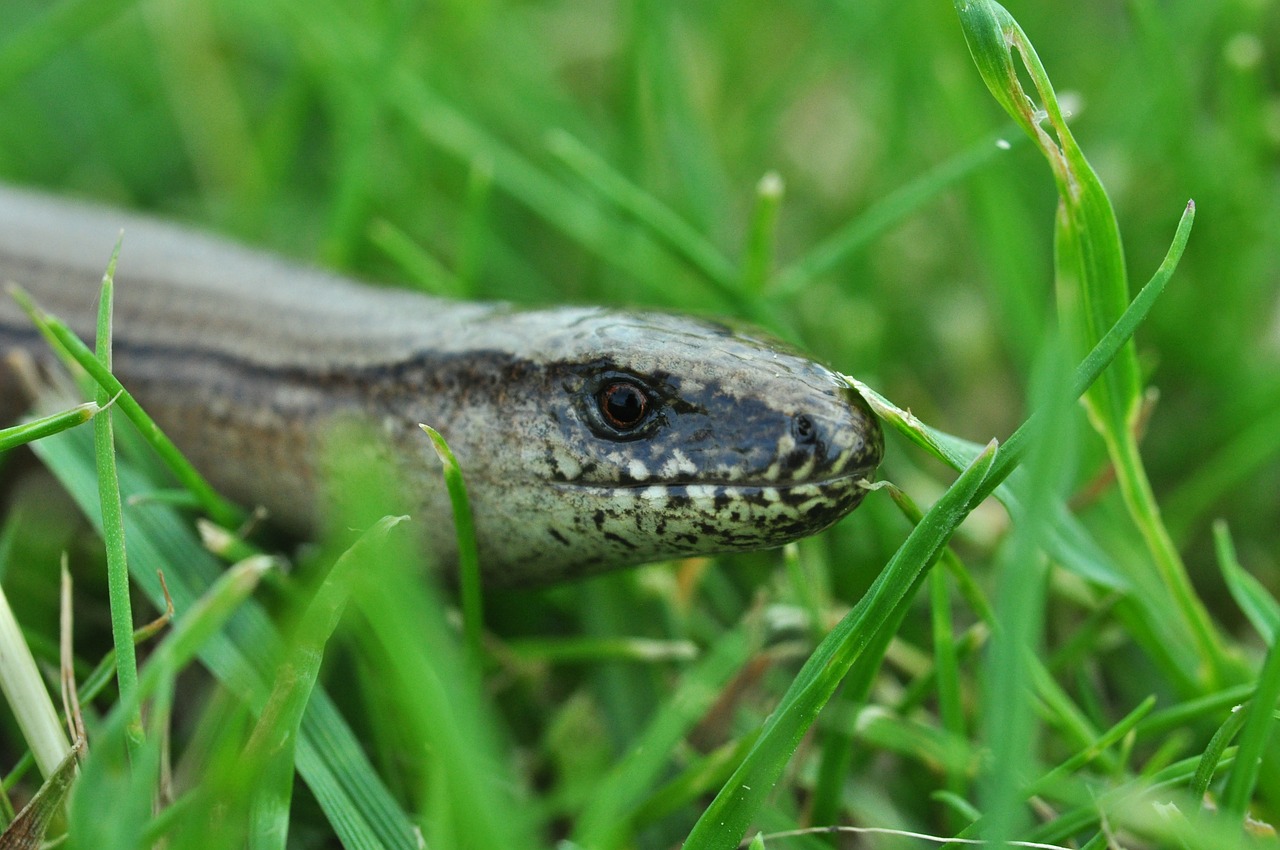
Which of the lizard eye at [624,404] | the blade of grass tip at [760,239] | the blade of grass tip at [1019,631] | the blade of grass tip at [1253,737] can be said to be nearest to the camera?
the blade of grass tip at [1019,631]

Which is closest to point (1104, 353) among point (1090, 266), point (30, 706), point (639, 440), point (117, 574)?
point (1090, 266)

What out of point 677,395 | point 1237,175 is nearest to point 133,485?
point 677,395

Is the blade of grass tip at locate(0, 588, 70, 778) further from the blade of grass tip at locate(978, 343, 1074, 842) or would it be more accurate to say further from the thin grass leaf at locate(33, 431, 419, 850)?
the blade of grass tip at locate(978, 343, 1074, 842)

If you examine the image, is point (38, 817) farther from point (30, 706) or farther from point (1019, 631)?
point (1019, 631)

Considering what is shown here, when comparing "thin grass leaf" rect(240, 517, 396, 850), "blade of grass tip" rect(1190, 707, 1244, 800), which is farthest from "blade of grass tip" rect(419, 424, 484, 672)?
"blade of grass tip" rect(1190, 707, 1244, 800)

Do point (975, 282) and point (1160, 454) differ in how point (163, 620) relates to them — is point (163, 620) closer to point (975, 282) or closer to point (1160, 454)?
point (1160, 454)

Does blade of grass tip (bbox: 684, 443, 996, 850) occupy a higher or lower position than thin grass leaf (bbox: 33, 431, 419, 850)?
lower

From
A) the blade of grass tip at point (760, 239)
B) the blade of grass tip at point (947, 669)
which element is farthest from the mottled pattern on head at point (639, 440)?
the blade of grass tip at point (760, 239)

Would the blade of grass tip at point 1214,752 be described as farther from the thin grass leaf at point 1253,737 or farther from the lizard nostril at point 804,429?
the lizard nostril at point 804,429
